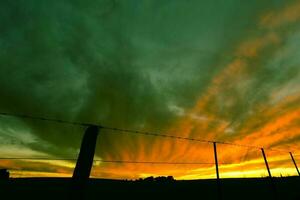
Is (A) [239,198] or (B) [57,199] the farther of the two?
(A) [239,198]

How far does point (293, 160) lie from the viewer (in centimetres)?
1455

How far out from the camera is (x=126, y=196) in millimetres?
13031

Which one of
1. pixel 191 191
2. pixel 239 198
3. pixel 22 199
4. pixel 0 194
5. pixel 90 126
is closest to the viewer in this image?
pixel 90 126

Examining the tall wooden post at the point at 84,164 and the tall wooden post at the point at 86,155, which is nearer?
the tall wooden post at the point at 84,164

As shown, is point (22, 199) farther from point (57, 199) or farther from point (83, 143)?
point (83, 143)

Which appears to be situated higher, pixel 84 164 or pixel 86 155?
pixel 86 155

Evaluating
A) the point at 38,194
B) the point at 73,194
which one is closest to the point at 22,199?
the point at 38,194

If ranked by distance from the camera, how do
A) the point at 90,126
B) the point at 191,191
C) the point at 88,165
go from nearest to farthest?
1. the point at 88,165
2. the point at 90,126
3. the point at 191,191

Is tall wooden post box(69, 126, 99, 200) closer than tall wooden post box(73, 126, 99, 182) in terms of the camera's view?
Yes

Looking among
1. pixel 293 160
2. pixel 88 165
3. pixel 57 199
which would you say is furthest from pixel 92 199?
pixel 293 160

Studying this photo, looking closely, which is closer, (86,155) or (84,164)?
(84,164)

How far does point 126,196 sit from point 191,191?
232 inches

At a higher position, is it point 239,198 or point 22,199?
point 239,198

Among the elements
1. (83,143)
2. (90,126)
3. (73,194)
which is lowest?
(73,194)
